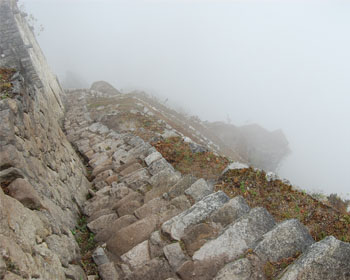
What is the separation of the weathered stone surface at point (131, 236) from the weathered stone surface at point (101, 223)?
0.89 metres

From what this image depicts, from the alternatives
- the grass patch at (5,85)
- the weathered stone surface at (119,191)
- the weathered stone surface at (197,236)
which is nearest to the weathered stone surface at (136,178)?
the weathered stone surface at (119,191)

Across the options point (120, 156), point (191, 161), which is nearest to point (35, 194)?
point (120, 156)

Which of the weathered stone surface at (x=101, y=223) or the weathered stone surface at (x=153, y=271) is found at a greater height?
the weathered stone surface at (x=153, y=271)

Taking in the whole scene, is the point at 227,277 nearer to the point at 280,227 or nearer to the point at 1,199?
the point at 280,227

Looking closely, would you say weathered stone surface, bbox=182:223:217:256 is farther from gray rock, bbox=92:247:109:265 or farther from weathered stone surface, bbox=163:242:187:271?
gray rock, bbox=92:247:109:265

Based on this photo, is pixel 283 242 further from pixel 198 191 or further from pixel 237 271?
pixel 198 191

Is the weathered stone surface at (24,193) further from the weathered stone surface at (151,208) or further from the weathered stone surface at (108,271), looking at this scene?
the weathered stone surface at (151,208)

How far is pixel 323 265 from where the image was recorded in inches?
167

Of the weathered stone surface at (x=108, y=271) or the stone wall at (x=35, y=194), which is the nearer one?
the stone wall at (x=35, y=194)

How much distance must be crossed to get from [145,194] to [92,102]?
21305 millimetres

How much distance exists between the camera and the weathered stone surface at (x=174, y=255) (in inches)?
212

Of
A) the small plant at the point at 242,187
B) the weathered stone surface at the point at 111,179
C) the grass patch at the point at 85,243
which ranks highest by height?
the small plant at the point at 242,187

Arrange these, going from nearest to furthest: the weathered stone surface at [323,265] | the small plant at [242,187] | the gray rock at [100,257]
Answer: the weathered stone surface at [323,265] → the gray rock at [100,257] → the small plant at [242,187]

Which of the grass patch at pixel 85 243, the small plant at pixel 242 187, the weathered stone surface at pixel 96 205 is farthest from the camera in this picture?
the small plant at pixel 242 187
